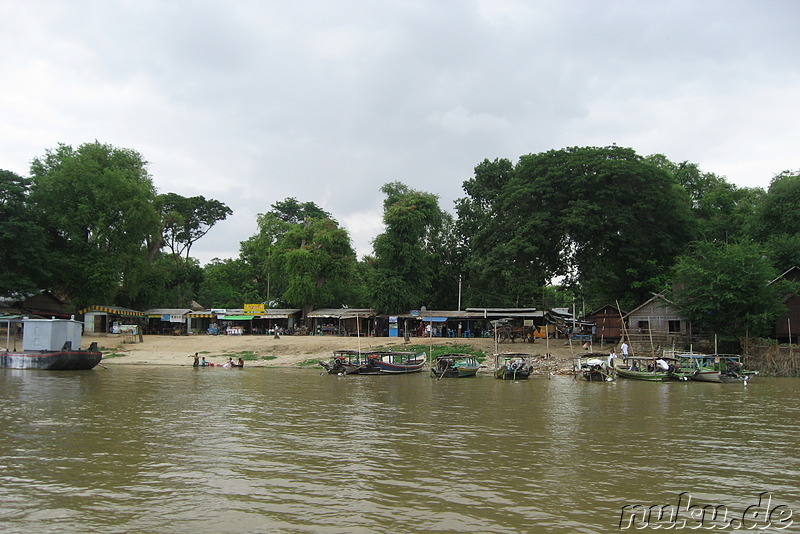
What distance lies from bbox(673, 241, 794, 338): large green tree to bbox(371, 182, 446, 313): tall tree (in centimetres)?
2092

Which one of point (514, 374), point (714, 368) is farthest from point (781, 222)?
point (514, 374)

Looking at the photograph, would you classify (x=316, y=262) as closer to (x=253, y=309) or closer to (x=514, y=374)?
(x=253, y=309)

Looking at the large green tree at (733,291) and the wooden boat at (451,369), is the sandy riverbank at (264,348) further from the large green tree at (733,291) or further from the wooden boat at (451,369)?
the large green tree at (733,291)

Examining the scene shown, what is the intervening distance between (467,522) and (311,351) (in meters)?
31.4

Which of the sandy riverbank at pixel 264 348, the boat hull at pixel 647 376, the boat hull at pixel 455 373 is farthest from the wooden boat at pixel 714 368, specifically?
the boat hull at pixel 455 373

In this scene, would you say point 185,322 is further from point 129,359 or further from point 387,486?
point 387,486

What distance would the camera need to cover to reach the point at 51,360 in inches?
1154

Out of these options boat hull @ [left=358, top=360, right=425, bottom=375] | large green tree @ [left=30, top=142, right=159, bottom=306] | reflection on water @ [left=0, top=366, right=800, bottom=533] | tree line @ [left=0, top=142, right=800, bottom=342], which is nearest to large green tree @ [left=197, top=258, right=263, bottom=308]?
tree line @ [left=0, top=142, right=800, bottom=342]

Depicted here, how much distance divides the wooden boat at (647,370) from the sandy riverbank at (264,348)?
13.2 feet

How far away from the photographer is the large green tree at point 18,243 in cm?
3900

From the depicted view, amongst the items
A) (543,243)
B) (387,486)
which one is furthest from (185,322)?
(387,486)

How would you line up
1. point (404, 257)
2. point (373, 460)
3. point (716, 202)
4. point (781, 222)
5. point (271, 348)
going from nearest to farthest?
point (373, 460) < point (781, 222) < point (271, 348) < point (404, 257) < point (716, 202)

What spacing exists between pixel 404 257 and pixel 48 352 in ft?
83.5

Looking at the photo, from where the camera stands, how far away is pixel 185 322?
5275 centimetres
